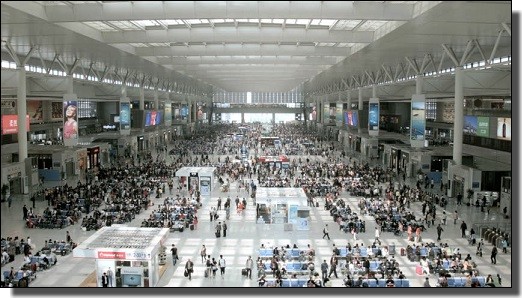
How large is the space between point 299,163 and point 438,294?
128 feet

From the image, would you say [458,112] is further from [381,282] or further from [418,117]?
[381,282]

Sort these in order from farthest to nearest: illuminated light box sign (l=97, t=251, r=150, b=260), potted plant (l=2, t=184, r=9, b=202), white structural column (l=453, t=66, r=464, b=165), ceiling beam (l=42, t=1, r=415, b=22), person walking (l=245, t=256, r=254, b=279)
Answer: white structural column (l=453, t=66, r=464, b=165)
potted plant (l=2, t=184, r=9, b=202)
ceiling beam (l=42, t=1, r=415, b=22)
person walking (l=245, t=256, r=254, b=279)
illuminated light box sign (l=97, t=251, r=150, b=260)

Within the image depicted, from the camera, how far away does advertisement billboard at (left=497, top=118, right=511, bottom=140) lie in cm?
3192

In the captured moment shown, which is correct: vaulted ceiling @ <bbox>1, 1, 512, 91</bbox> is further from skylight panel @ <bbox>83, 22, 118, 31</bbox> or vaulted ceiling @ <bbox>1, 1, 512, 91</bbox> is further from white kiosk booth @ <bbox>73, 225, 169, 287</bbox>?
white kiosk booth @ <bbox>73, 225, 169, 287</bbox>

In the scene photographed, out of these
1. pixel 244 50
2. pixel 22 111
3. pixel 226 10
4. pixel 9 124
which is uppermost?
pixel 244 50

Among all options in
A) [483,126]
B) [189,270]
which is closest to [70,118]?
[189,270]

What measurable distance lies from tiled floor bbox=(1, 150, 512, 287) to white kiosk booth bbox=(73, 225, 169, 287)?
969mm

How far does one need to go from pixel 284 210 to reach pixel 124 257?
34.1 ft

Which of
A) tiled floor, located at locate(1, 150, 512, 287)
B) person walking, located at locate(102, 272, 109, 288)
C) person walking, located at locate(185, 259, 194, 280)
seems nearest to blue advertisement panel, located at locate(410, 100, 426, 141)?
tiled floor, located at locate(1, 150, 512, 287)

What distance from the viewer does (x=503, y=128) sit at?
33000mm

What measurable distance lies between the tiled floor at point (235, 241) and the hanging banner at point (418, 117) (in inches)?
313

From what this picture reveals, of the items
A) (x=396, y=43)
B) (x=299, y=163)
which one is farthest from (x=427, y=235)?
(x=299, y=163)

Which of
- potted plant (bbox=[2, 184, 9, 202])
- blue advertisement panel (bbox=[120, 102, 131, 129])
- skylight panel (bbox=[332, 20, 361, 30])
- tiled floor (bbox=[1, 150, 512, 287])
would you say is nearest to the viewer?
tiled floor (bbox=[1, 150, 512, 287])

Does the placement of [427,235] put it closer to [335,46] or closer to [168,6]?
[168,6]
